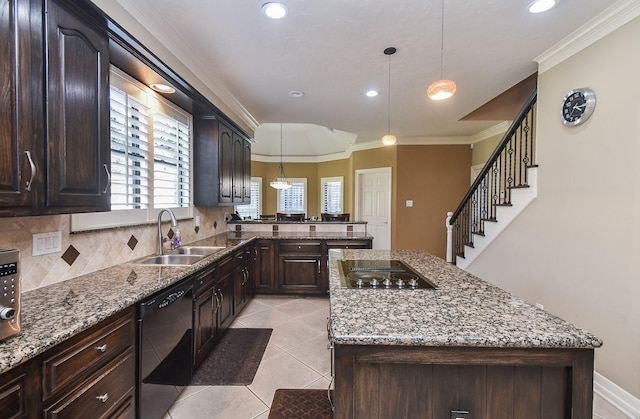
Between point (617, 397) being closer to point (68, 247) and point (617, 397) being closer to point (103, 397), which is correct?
point (103, 397)

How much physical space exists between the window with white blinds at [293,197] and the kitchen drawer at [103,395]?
7.76m

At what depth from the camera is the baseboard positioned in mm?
1781

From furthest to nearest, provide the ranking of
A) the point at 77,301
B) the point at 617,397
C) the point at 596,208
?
1. the point at 596,208
2. the point at 617,397
3. the point at 77,301

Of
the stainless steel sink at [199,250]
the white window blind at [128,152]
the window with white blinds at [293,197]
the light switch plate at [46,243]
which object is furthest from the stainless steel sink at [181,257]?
the window with white blinds at [293,197]

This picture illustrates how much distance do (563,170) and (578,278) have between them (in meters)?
0.91

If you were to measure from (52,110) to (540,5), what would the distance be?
299 centimetres

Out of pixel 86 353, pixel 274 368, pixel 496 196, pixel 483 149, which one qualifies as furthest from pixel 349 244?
pixel 483 149

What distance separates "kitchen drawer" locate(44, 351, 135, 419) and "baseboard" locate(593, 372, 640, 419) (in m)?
2.86

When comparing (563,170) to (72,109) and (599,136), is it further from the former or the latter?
(72,109)

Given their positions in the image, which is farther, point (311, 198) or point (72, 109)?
point (311, 198)

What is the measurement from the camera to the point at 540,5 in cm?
195

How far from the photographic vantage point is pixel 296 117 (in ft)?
15.1

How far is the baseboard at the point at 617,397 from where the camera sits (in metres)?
1.78

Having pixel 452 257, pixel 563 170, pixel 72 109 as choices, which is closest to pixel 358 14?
pixel 72 109
